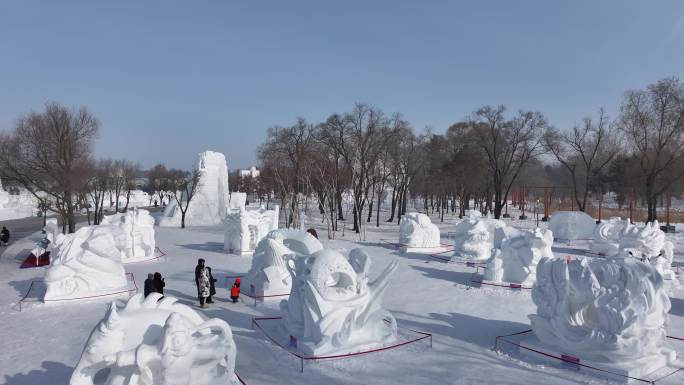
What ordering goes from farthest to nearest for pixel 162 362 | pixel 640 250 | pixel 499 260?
pixel 640 250 < pixel 499 260 < pixel 162 362

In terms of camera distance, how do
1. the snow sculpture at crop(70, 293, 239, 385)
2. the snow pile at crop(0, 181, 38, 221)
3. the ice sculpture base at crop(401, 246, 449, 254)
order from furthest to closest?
the snow pile at crop(0, 181, 38, 221) → the ice sculpture base at crop(401, 246, 449, 254) → the snow sculpture at crop(70, 293, 239, 385)

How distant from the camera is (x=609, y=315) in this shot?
7.99 metres

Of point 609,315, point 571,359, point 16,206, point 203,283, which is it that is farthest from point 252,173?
point 609,315

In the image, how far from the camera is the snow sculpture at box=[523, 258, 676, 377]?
7809 millimetres

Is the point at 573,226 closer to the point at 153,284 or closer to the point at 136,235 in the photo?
the point at 136,235

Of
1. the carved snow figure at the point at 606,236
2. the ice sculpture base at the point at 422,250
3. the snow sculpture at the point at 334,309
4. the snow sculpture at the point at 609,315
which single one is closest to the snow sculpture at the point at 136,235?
the ice sculpture base at the point at 422,250

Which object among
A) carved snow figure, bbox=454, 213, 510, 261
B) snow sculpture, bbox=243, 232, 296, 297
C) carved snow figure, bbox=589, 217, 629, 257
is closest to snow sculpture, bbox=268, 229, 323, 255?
snow sculpture, bbox=243, 232, 296, 297

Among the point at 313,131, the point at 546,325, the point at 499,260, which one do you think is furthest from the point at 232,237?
the point at 313,131

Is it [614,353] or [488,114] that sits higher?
[488,114]

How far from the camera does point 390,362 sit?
8336mm

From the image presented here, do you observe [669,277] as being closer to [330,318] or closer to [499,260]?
[499,260]

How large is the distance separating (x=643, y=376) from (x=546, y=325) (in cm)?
169

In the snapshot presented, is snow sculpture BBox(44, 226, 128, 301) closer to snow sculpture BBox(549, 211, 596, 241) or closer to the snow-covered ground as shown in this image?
the snow-covered ground

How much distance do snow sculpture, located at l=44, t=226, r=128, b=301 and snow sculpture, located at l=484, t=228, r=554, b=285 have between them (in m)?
11.4
